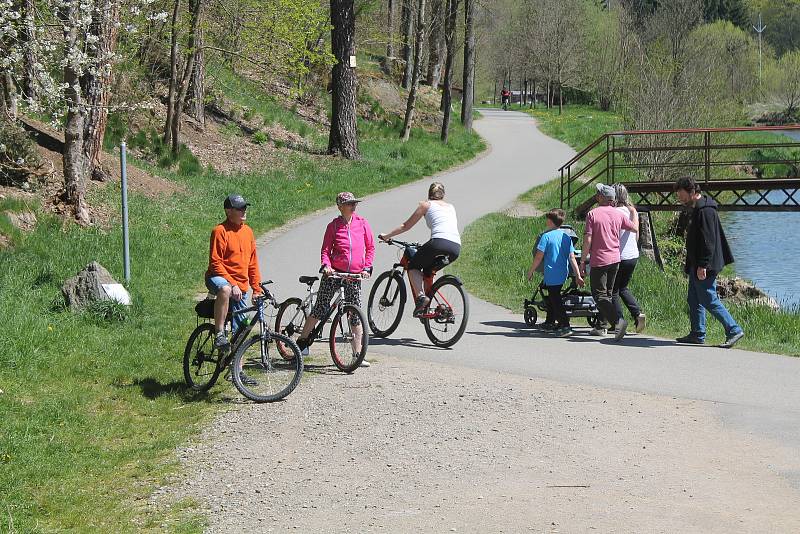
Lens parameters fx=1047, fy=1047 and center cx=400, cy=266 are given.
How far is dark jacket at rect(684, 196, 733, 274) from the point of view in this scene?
11.5m

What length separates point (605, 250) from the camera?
39.9 feet

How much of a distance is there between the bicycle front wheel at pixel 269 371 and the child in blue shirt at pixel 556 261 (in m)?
4.02

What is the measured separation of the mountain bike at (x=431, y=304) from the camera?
448 inches

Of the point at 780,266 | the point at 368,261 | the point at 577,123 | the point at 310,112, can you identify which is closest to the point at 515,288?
the point at 368,261

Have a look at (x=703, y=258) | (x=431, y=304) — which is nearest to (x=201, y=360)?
(x=431, y=304)

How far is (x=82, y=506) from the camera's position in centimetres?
694

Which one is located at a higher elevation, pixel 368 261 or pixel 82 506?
pixel 368 261

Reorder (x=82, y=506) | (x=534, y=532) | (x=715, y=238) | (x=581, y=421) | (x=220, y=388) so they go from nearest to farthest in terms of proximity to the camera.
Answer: (x=534, y=532) → (x=82, y=506) → (x=581, y=421) → (x=220, y=388) → (x=715, y=238)

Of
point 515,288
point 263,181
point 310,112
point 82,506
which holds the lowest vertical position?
point 82,506

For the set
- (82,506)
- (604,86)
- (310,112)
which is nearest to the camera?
(82,506)

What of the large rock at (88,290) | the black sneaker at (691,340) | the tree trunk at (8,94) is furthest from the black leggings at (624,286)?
the tree trunk at (8,94)

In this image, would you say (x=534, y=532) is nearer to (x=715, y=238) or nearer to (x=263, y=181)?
(x=715, y=238)

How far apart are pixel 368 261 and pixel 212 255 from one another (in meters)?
1.70

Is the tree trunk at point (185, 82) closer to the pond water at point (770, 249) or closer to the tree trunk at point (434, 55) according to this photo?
the pond water at point (770, 249)
